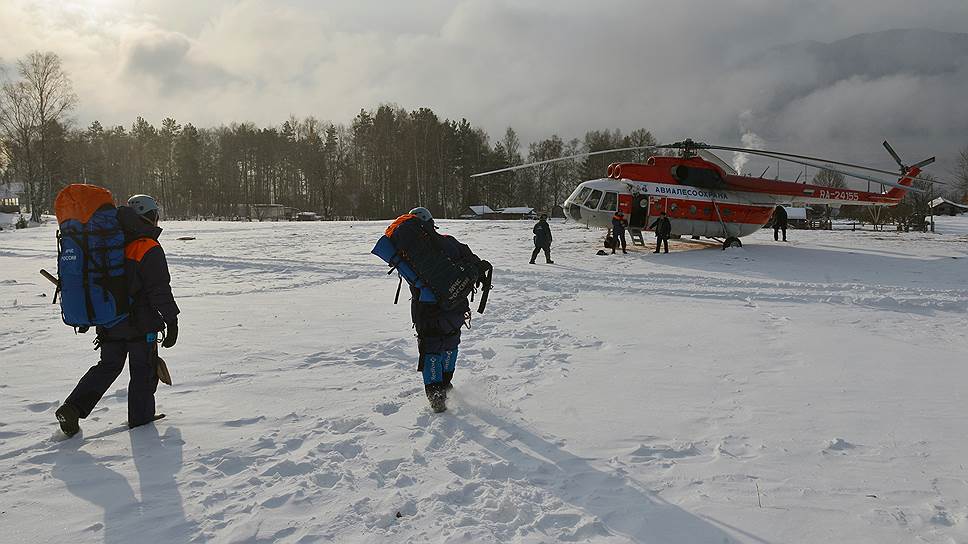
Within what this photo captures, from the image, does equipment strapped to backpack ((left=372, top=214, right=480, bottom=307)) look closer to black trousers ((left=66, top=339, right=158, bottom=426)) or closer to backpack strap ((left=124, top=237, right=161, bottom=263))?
backpack strap ((left=124, top=237, right=161, bottom=263))

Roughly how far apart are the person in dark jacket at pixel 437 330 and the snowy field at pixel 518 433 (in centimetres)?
20

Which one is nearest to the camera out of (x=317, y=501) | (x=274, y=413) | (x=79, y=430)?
(x=317, y=501)

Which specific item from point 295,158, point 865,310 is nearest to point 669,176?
point 865,310

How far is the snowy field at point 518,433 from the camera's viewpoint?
275cm

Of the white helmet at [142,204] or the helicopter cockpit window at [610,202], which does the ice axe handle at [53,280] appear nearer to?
the white helmet at [142,204]

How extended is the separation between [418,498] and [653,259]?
13667mm

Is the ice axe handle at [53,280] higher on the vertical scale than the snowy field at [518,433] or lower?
higher

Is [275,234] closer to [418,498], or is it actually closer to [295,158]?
[418,498]

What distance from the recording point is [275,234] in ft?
84.4

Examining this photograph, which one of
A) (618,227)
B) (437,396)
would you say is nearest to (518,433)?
(437,396)

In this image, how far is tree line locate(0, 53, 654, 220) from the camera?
54.9 meters

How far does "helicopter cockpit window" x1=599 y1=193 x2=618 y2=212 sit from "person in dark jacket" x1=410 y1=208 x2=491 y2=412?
1345cm

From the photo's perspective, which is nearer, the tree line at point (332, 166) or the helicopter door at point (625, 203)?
the helicopter door at point (625, 203)

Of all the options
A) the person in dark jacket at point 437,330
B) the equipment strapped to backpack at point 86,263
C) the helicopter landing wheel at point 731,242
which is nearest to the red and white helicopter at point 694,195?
the helicopter landing wheel at point 731,242
